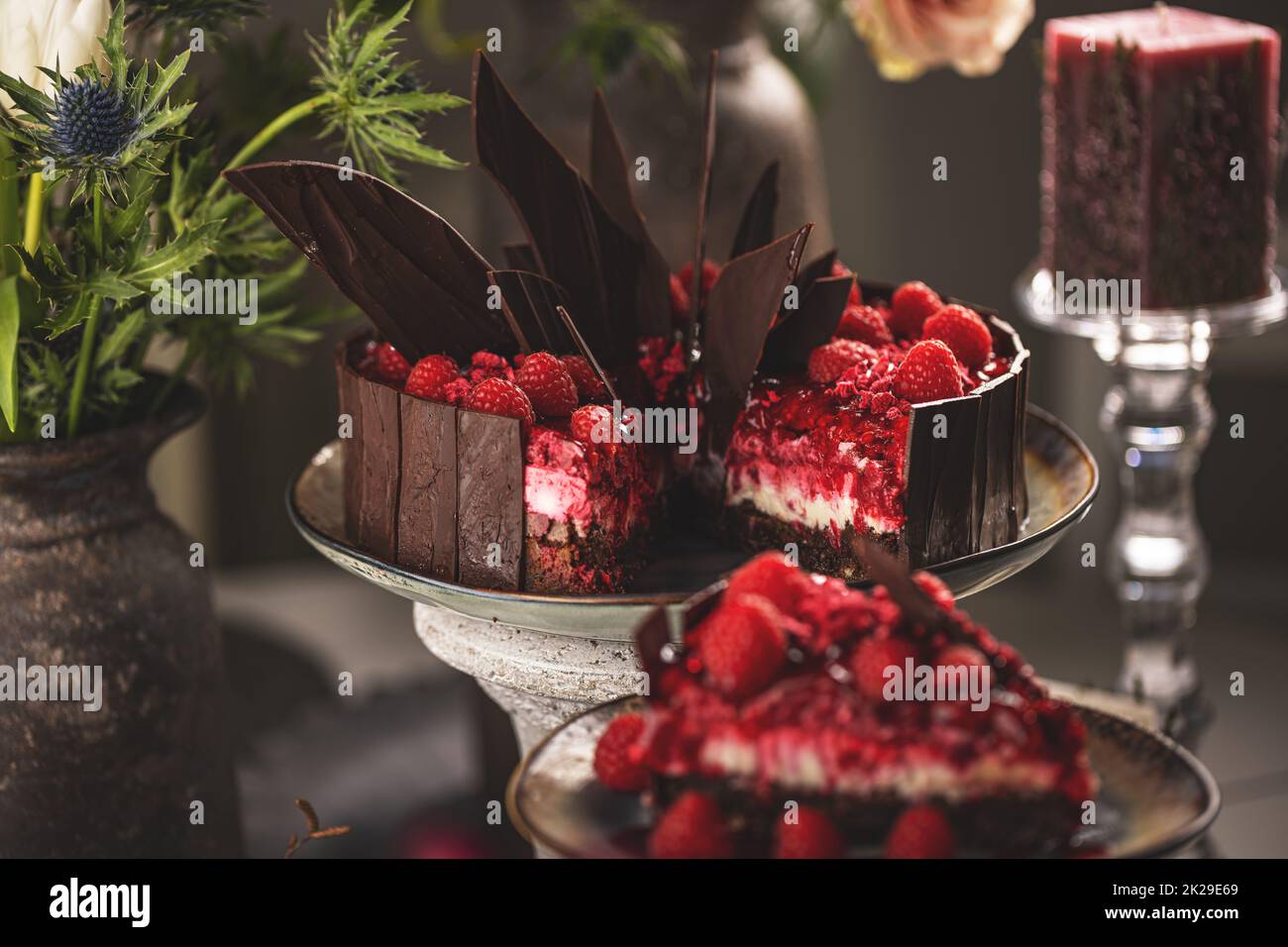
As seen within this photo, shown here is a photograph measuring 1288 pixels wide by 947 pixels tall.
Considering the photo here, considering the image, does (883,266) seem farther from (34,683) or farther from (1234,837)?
(34,683)

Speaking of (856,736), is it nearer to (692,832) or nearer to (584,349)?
(692,832)

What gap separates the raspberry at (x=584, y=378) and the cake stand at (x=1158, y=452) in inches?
16.7

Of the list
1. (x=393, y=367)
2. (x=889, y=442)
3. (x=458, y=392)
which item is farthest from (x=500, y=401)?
(x=889, y=442)

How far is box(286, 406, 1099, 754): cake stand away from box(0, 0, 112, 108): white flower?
328 millimetres

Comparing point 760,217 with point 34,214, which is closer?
point 34,214

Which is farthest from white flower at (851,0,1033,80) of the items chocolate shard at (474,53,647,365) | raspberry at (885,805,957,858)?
raspberry at (885,805,957,858)

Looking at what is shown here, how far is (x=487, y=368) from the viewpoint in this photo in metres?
0.98

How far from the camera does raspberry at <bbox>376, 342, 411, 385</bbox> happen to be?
40.6 inches

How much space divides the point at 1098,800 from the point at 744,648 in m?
0.19

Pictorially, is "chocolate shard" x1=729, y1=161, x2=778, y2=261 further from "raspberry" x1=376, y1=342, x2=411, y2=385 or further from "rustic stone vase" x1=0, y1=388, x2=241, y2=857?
"rustic stone vase" x1=0, y1=388, x2=241, y2=857

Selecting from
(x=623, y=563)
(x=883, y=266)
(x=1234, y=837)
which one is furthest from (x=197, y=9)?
(x=883, y=266)

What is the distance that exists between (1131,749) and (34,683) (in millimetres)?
720

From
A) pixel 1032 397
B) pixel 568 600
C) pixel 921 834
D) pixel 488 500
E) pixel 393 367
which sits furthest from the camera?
pixel 1032 397

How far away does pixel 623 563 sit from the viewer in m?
0.99
